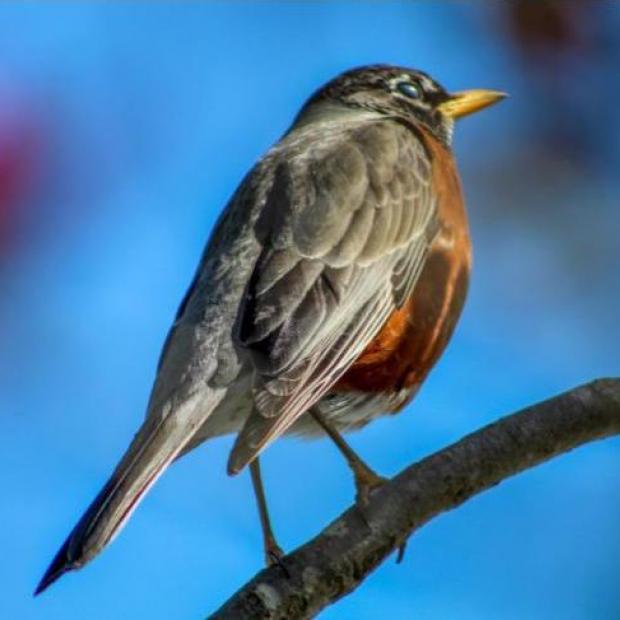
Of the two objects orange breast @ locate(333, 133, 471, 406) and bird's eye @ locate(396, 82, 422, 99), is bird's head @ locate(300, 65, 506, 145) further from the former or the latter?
orange breast @ locate(333, 133, 471, 406)

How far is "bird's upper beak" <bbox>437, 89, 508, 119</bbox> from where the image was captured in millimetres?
5185

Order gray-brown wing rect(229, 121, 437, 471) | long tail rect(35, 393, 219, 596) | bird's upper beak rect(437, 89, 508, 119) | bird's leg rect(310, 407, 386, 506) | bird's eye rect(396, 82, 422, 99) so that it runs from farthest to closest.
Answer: bird's eye rect(396, 82, 422, 99), bird's upper beak rect(437, 89, 508, 119), bird's leg rect(310, 407, 386, 506), gray-brown wing rect(229, 121, 437, 471), long tail rect(35, 393, 219, 596)

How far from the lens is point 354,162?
4.41 meters

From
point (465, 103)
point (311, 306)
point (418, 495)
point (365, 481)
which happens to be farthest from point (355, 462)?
point (465, 103)

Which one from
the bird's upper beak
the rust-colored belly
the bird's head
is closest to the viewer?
the rust-colored belly

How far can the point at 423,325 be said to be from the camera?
162 inches

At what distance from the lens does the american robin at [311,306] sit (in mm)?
3404

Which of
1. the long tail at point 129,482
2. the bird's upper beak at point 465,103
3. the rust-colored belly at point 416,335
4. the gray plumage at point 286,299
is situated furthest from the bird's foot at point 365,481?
the bird's upper beak at point 465,103

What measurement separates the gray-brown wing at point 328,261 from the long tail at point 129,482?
202mm

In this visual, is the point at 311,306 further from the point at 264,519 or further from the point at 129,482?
the point at 129,482

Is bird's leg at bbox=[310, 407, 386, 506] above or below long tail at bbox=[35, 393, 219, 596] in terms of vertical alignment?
below

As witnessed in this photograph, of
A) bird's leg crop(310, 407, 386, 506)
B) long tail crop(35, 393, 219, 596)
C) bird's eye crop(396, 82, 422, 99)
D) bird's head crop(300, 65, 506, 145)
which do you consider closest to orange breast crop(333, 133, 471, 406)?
bird's leg crop(310, 407, 386, 506)

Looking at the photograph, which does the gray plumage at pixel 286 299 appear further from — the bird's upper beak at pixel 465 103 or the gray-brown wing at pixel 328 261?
the bird's upper beak at pixel 465 103

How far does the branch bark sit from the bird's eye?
264 cm
